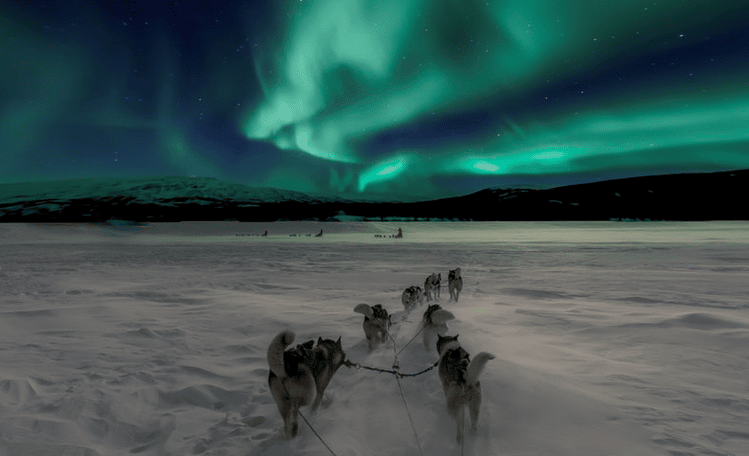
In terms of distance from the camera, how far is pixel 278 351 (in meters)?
2.23

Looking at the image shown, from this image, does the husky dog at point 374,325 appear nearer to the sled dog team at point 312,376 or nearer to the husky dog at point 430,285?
the sled dog team at point 312,376

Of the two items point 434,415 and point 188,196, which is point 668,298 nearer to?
point 434,415

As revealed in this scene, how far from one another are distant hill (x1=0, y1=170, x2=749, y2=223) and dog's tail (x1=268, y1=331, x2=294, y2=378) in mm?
69891

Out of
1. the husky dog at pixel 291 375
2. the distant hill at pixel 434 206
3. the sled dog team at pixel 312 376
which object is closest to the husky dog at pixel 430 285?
the sled dog team at pixel 312 376

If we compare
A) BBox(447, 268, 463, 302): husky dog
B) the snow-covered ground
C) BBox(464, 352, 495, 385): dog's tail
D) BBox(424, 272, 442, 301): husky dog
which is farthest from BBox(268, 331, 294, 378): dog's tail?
BBox(447, 268, 463, 302): husky dog

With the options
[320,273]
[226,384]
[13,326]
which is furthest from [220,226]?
[226,384]

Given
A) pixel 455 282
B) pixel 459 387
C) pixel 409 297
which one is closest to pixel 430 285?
pixel 455 282

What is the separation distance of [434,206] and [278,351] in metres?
119

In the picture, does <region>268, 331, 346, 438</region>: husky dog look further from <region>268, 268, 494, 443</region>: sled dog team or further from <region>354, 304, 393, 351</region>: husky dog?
<region>354, 304, 393, 351</region>: husky dog

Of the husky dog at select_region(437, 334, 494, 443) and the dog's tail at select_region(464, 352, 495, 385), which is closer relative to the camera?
the dog's tail at select_region(464, 352, 495, 385)

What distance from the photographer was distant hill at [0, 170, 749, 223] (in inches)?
3297

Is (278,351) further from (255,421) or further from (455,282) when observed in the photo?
(455,282)

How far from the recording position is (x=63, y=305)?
684 cm

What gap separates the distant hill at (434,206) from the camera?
8375 cm
